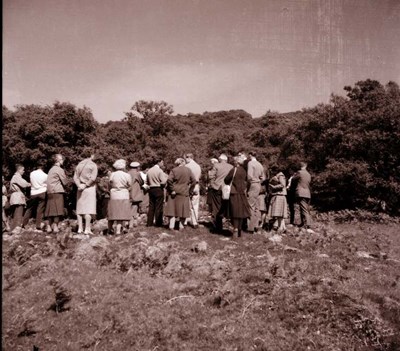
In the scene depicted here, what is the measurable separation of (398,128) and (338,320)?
1597 cm

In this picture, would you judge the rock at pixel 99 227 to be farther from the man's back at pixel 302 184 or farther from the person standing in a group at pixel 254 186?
the man's back at pixel 302 184

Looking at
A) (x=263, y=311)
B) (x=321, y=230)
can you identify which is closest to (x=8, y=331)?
(x=263, y=311)

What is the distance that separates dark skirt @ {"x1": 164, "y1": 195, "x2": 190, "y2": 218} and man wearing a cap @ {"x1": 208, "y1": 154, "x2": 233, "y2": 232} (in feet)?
3.22

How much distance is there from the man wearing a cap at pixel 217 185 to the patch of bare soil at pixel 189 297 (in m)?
1.96

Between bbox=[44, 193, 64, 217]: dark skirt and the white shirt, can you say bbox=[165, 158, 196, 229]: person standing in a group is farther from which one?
the white shirt

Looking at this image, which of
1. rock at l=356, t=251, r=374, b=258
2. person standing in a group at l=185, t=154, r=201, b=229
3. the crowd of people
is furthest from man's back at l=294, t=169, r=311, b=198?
person standing in a group at l=185, t=154, r=201, b=229

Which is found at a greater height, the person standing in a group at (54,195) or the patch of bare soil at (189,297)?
the person standing in a group at (54,195)

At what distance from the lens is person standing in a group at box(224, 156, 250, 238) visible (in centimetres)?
1051

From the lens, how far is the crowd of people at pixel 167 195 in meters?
10.4

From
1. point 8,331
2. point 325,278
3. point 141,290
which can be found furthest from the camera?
point 325,278

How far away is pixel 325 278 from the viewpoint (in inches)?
297

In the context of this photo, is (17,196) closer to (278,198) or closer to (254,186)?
(254,186)

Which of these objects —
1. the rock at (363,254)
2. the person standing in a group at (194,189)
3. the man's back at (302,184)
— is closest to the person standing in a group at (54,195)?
the person standing in a group at (194,189)

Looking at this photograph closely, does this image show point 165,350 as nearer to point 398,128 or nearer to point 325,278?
point 325,278
